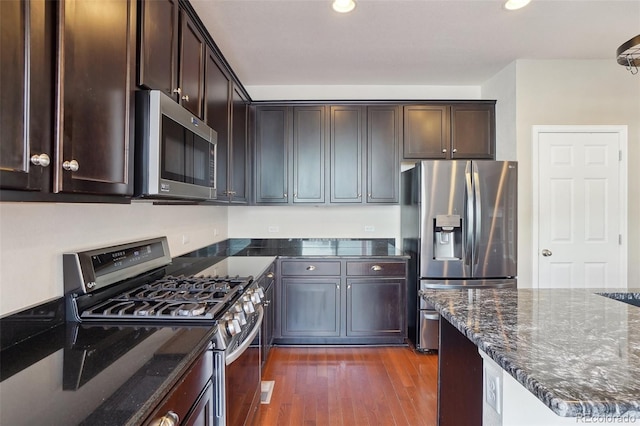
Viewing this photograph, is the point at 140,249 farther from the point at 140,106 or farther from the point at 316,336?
the point at 316,336

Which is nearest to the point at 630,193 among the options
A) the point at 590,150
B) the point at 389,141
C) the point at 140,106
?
the point at 590,150

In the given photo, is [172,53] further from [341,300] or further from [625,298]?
[625,298]

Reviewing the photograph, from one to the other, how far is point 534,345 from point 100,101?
152 cm

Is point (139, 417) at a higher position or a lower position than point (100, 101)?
lower

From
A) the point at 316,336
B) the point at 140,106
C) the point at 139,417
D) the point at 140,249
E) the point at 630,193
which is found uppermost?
the point at 140,106

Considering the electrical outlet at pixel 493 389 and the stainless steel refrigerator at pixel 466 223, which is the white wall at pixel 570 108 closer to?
the stainless steel refrigerator at pixel 466 223

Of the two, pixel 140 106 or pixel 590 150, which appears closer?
pixel 140 106

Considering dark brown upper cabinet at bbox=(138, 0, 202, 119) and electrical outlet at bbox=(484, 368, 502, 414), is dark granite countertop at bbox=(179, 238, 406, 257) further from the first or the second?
electrical outlet at bbox=(484, 368, 502, 414)

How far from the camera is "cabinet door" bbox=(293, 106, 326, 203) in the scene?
3.40 m

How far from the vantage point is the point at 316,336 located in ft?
10.2

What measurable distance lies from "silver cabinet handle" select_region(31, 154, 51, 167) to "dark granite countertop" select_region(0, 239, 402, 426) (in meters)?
0.55

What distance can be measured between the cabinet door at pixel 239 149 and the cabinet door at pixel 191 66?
697 mm

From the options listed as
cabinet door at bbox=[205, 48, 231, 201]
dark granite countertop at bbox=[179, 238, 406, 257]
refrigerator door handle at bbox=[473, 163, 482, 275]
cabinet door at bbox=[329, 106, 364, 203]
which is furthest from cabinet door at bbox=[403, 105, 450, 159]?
cabinet door at bbox=[205, 48, 231, 201]

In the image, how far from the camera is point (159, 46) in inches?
58.6
